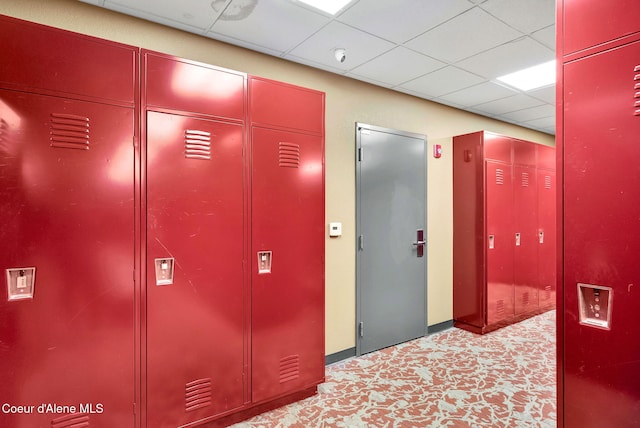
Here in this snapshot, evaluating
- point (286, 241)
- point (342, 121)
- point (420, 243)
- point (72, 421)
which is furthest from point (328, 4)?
point (72, 421)

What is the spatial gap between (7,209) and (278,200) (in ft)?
4.90

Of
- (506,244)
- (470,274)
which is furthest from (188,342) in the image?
(506,244)

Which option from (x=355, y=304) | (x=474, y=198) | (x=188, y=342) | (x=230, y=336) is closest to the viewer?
(x=188, y=342)

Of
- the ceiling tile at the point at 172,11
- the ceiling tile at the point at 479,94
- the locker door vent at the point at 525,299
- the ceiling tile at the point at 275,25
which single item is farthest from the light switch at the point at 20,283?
the locker door vent at the point at 525,299

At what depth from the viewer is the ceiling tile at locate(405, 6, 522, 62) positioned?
239 centimetres

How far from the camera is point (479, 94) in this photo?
12.8 ft

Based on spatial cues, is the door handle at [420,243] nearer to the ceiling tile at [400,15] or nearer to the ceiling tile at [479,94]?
the ceiling tile at [479,94]

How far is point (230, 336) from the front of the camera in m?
2.27

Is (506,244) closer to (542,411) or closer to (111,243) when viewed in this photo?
(542,411)

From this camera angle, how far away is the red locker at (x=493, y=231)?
4023 mm

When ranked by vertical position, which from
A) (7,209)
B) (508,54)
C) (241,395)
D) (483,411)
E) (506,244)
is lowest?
(483,411)

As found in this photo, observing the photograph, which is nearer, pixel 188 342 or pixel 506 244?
pixel 188 342

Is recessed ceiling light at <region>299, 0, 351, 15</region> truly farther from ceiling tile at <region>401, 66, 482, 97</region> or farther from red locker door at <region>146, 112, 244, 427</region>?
ceiling tile at <region>401, 66, 482, 97</region>

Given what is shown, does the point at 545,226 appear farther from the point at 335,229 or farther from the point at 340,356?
the point at 340,356
